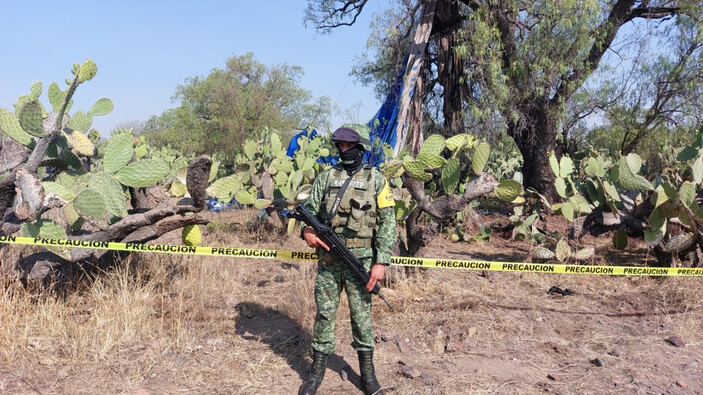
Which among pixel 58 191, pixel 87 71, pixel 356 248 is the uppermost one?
pixel 87 71

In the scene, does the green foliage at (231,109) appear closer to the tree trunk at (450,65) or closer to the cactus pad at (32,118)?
the tree trunk at (450,65)

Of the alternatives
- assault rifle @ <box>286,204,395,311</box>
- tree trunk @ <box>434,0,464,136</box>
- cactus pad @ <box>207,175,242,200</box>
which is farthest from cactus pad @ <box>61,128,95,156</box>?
tree trunk @ <box>434,0,464,136</box>

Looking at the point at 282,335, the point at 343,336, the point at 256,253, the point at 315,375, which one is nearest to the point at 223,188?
the point at 256,253

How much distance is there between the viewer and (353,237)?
331 cm

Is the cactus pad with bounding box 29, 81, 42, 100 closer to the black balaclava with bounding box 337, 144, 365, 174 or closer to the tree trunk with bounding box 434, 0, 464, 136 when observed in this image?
the black balaclava with bounding box 337, 144, 365, 174

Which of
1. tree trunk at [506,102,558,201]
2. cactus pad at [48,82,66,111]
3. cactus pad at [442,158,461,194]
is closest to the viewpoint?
cactus pad at [48,82,66,111]

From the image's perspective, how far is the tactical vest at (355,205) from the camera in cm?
323

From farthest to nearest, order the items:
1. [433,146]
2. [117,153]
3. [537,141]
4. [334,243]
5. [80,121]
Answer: [537,141]
[433,146]
[80,121]
[117,153]
[334,243]

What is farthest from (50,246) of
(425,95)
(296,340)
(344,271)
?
(425,95)

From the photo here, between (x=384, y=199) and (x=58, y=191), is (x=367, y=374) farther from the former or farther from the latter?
(x=58, y=191)

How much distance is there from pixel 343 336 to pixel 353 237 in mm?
1105

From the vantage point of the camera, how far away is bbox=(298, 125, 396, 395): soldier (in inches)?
127

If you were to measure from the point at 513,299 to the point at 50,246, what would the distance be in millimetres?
3722

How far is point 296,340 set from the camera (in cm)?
401
